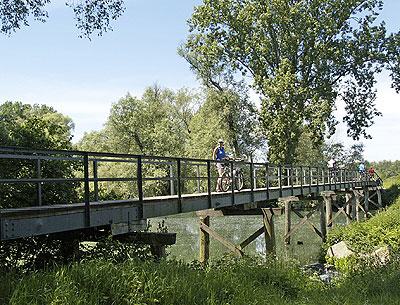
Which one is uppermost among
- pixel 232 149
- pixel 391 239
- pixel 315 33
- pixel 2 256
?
pixel 315 33

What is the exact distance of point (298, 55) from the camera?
3397 cm

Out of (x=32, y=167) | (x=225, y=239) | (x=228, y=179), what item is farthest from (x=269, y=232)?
(x=32, y=167)

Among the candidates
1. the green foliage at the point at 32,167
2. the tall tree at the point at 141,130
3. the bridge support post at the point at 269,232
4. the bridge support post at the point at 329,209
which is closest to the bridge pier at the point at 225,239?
the bridge support post at the point at 269,232

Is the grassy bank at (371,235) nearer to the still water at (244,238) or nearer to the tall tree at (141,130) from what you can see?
the still water at (244,238)

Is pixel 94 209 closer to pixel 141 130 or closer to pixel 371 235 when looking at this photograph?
pixel 371 235

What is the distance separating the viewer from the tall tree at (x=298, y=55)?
32125 mm

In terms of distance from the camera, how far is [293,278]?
10578 mm

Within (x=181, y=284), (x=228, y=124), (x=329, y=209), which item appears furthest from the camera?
(x=228, y=124)

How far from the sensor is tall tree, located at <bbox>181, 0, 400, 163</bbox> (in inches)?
1265

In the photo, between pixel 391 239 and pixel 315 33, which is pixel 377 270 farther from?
pixel 315 33

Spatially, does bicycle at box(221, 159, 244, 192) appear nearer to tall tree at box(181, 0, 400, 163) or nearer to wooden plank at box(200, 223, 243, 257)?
wooden plank at box(200, 223, 243, 257)

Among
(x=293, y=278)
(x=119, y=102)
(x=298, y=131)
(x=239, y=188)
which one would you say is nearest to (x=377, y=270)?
(x=293, y=278)

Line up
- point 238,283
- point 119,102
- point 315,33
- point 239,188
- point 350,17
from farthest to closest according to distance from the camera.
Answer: point 119,102, point 350,17, point 315,33, point 239,188, point 238,283

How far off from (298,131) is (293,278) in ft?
75.2
